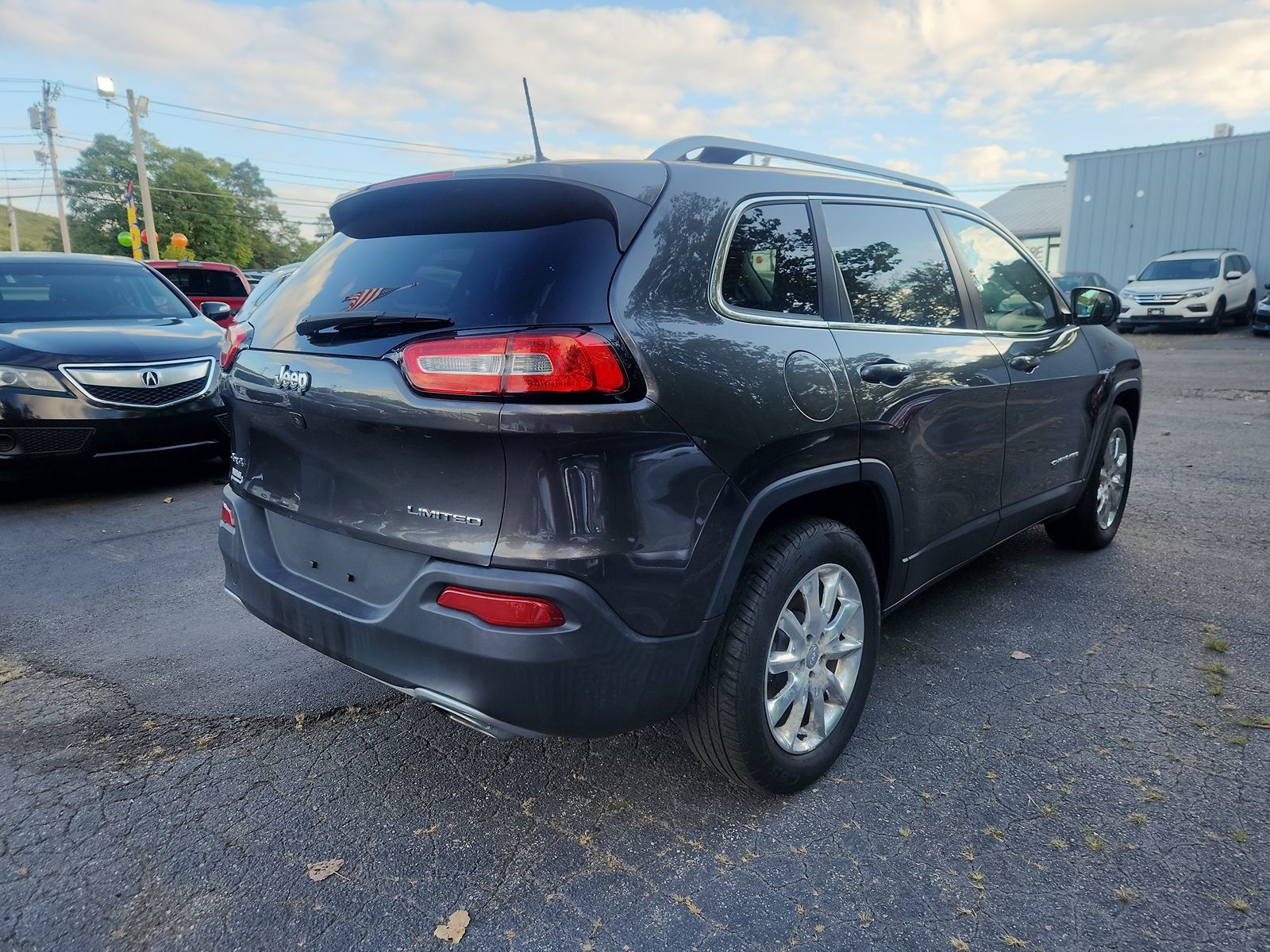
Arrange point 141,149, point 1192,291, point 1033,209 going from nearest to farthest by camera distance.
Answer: point 1192,291, point 141,149, point 1033,209

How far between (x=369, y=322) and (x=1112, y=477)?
4088mm

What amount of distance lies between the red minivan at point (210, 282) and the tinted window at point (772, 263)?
12.5 metres

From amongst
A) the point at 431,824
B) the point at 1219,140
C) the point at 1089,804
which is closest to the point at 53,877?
the point at 431,824

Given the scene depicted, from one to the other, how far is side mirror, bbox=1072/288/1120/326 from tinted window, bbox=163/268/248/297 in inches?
504

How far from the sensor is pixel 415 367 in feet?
6.54

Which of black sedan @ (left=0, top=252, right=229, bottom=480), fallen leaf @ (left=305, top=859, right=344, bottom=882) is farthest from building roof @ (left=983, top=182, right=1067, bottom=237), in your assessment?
fallen leaf @ (left=305, top=859, right=344, bottom=882)

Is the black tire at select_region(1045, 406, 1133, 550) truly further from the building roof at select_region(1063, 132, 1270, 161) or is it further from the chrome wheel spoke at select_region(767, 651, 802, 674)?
the building roof at select_region(1063, 132, 1270, 161)

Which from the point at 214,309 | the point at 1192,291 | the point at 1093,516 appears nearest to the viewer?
the point at 1093,516

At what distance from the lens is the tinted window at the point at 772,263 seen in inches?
89.7

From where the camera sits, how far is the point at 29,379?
210 inches

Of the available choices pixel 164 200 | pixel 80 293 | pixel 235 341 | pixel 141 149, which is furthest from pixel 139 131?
pixel 235 341

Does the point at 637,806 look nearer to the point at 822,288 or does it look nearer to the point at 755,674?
the point at 755,674

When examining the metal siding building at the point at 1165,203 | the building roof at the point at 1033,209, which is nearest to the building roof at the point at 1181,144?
the metal siding building at the point at 1165,203

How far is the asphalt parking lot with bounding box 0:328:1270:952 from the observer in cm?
202
